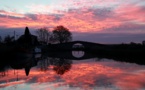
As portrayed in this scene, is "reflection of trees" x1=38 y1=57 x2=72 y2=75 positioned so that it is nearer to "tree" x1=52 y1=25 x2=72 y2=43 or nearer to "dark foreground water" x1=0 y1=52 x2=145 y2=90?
"dark foreground water" x1=0 y1=52 x2=145 y2=90

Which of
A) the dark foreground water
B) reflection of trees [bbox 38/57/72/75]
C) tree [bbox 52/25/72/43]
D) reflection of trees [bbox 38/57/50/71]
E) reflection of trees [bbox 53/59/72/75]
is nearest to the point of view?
the dark foreground water

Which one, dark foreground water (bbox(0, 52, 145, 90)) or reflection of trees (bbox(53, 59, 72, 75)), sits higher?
dark foreground water (bbox(0, 52, 145, 90))

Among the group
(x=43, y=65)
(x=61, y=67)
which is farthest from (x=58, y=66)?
(x=43, y=65)

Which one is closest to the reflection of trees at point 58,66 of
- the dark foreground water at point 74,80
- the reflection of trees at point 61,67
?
the reflection of trees at point 61,67

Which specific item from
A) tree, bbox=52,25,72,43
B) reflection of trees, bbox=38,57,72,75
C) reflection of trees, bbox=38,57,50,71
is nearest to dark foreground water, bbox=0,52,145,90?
reflection of trees, bbox=38,57,72,75

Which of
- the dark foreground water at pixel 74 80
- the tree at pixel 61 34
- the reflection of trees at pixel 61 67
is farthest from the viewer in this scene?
the tree at pixel 61 34

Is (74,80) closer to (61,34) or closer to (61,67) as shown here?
(61,67)

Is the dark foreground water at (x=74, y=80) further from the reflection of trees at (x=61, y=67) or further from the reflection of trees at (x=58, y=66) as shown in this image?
the reflection of trees at (x=58, y=66)

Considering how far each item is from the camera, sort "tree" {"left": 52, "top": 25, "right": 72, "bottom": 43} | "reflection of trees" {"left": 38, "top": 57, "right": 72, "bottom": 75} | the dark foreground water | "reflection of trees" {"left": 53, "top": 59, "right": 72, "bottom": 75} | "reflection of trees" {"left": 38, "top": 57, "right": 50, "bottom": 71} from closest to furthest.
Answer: the dark foreground water → "reflection of trees" {"left": 53, "top": 59, "right": 72, "bottom": 75} → "reflection of trees" {"left": 38, "top": 57, "right": 72, "bottom": 75} → "reflection of trees" {"left": 38, "top": 57, "right": 50, "bottom": 71} → "tree" {"left": 52, "top": 25, "right": 72, "bottom": 43}

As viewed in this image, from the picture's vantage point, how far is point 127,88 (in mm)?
14453

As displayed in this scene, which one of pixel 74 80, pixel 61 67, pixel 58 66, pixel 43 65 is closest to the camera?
pixel 74 80

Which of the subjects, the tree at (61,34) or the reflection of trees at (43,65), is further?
the tree at (61,34)

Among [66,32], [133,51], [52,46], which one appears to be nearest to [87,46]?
[52,46]

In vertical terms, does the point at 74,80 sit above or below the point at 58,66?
above
